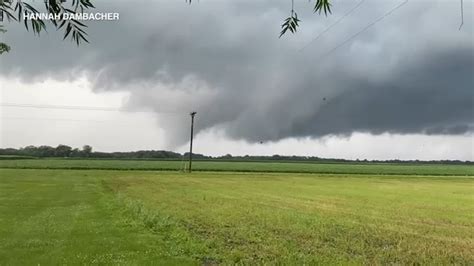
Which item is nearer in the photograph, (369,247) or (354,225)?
(369,247)

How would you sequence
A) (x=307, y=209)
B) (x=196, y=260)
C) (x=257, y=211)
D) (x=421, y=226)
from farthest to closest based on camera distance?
(x=307, y=209) < (x=257, y=211) < (x=421, y=226) < (x=196, y=260)

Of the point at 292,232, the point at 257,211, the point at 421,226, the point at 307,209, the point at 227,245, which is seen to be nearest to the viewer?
the point at 227,245

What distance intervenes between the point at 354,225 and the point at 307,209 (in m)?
8.60

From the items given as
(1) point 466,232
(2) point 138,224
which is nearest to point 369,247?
(1) point 466,232

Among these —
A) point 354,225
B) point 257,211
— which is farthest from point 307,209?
point 354,225

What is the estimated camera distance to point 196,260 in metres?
15.6

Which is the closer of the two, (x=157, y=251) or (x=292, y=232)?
(x=157, y=251)

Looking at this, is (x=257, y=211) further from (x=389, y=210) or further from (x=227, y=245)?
(x=227, y=245)

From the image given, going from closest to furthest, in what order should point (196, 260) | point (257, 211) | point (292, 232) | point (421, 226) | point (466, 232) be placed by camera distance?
1. point (196, 260)
2. point (292, 232)
3. point (466, 232)
4. point (421, 226)
5. point (257, 211)

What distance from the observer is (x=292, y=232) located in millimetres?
22297

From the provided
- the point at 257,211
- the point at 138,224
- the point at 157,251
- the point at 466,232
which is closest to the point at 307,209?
the point at 257,211

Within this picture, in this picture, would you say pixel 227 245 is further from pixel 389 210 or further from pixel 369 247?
pixel 389 210

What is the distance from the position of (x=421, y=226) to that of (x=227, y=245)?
12.1 metres

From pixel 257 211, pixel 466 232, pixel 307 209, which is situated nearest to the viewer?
pixel 466 232
